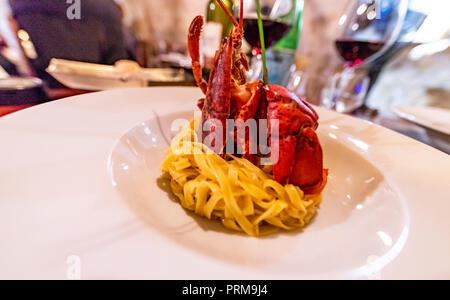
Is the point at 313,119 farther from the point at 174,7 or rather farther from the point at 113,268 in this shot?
the point at 174,7

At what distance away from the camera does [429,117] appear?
6.51 feet

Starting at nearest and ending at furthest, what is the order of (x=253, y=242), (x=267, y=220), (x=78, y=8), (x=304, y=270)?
(x=304, y=270) < (x=253, y=242) < (x=267, y=220) < (x=78, y=8)

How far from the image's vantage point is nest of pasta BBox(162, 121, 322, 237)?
43.6 inches

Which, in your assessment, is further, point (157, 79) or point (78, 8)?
point (78, 8)

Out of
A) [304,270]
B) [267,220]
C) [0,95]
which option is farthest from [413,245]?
[0,95]

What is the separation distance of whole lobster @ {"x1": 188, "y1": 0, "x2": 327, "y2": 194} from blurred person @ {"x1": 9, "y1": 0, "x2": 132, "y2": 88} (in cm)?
158

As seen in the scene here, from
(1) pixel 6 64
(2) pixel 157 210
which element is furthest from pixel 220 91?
(1) pixel 6 64

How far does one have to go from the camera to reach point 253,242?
1.01m

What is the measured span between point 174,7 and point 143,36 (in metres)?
0.69

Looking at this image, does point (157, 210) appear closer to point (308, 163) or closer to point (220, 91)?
point (220, 91)

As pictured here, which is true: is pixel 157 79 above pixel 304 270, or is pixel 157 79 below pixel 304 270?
above

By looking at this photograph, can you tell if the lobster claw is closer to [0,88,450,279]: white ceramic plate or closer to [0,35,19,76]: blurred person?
[0,88,450,279]: white ceramic plate

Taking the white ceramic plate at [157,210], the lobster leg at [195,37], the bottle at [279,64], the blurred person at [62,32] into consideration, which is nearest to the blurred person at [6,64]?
the blurred person at [62,32]

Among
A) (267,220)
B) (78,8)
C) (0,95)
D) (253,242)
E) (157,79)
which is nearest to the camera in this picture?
(253,242)
